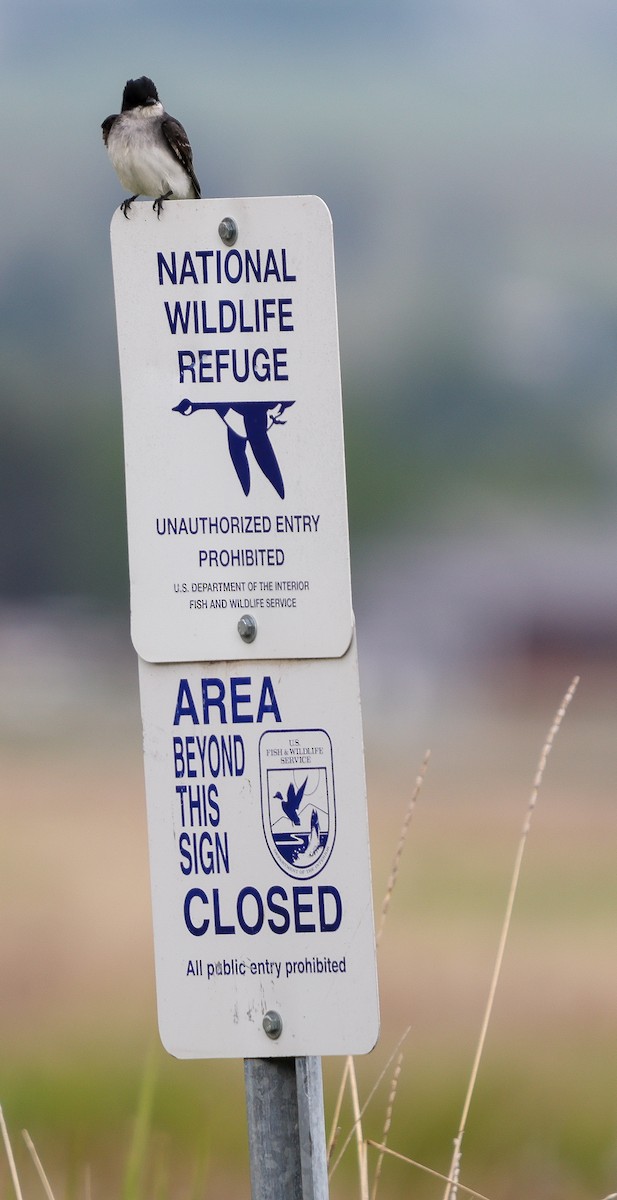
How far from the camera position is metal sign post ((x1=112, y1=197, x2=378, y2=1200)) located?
1217 millimetres

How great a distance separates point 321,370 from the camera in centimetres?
122

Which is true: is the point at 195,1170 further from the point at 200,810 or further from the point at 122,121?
the point at 122,121

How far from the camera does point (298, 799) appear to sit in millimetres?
1236

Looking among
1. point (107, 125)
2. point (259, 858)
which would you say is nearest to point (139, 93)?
point (107, 125)

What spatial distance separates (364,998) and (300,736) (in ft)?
0.79

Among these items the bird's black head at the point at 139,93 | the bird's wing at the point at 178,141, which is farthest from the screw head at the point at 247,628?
the bird's black head at the point at 139,93

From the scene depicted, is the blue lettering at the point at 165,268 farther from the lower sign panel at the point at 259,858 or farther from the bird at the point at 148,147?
the bird at the point at 148,147

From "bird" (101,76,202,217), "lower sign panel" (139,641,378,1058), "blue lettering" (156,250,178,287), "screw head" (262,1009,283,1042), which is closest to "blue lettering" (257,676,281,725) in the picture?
"lower sign panel" (139,641,378,1058)

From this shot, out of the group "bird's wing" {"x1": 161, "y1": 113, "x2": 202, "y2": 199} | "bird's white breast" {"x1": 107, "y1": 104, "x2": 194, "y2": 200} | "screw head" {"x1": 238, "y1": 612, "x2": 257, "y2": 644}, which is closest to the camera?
"screw head" {"x1": 238, "y1": 612, "x2": 257, "y2": 644}

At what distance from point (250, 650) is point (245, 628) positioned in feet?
0.07

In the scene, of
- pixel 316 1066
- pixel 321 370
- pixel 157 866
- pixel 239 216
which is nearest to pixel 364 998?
pixel 316 1066

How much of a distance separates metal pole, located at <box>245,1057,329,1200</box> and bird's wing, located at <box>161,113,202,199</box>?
4.87 ft

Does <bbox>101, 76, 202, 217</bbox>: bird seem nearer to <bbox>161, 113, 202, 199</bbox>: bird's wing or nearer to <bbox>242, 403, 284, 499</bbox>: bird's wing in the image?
<bbox>161, 113, 202, 199</bbox>: bird's wing

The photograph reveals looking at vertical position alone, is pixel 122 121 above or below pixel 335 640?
above
